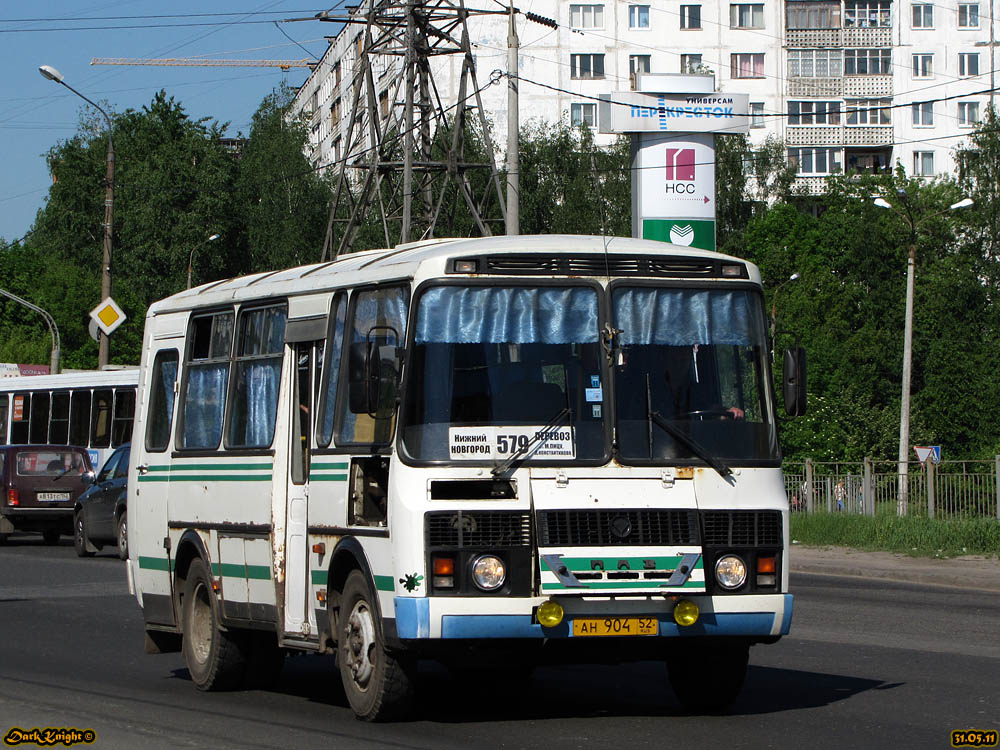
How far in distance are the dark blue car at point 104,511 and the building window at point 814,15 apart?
2580 inches

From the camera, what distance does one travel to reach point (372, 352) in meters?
9.38

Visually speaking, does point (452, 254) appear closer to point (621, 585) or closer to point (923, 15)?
point (621, 585)

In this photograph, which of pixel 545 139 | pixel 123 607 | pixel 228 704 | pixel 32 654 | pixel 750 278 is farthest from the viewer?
pixel 545 139

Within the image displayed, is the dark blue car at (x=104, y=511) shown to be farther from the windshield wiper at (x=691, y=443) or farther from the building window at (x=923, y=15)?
the building window at (x=923, y=15)

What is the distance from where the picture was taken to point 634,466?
941 cm

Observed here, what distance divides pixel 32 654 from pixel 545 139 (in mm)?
67390

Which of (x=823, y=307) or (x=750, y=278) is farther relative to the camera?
(x=823, y=307)

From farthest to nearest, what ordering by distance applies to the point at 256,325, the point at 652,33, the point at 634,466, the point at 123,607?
the point at 652,33, the point at 123,607, the point at 256,325, the point at 634,466

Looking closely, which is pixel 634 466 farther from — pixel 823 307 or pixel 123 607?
pixel 823 307

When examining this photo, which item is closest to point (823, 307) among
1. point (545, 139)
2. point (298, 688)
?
point (545, 139)

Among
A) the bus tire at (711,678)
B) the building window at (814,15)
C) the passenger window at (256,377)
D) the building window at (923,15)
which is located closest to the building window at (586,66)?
the building window at (814,15)

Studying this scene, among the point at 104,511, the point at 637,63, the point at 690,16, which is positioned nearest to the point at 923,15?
the point at 690,16

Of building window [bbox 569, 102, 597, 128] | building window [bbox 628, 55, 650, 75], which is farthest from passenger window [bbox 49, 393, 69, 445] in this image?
building window [bbox 628, 55, 650, 75]

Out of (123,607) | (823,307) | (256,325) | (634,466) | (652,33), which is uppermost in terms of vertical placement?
(652,33)
